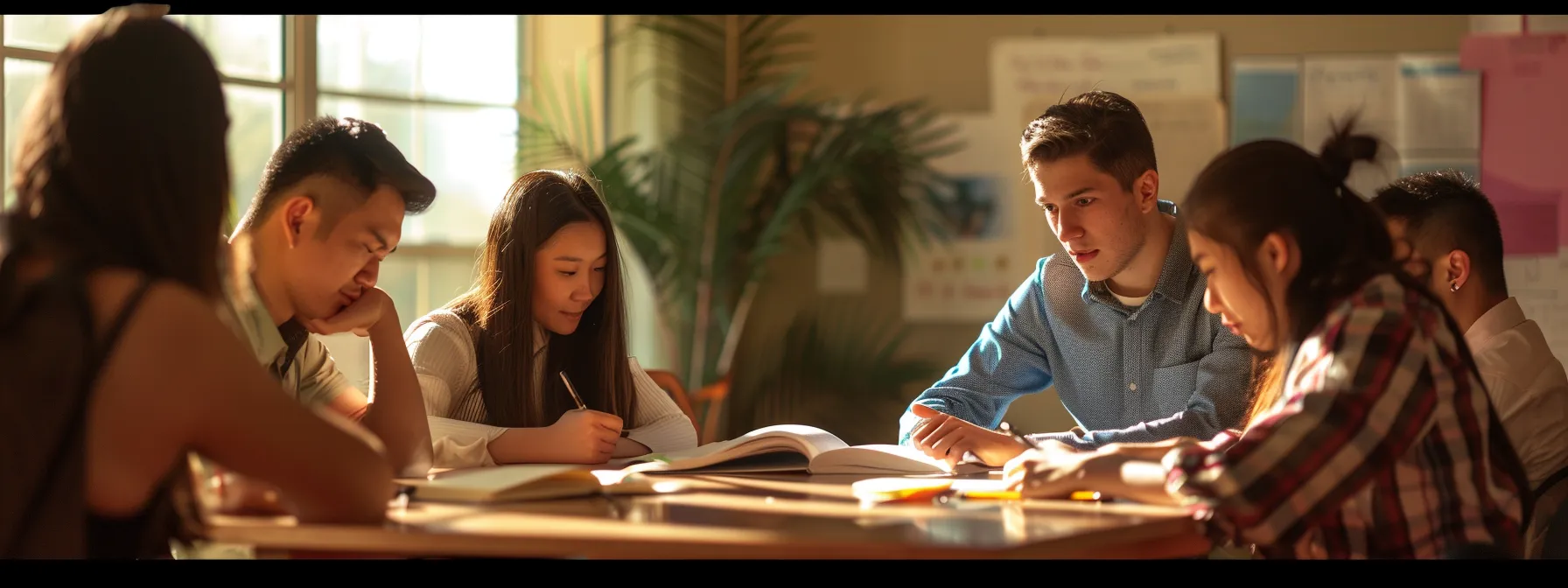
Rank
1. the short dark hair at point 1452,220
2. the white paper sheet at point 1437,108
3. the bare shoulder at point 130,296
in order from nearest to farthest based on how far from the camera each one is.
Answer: the bare shoulder at point 130,296, the short dark hair at point 1452,220, the white paper sheet at point 1437,108

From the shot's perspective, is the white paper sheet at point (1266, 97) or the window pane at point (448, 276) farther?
the white paper sheet at point (1266, 97)

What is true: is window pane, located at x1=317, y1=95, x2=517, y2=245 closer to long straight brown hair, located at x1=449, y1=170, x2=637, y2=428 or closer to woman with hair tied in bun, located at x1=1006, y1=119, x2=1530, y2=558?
long straight brown hair, located at x1=449, y1=170, x2=637, y2=428

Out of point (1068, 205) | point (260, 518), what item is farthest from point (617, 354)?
point (260, 518)

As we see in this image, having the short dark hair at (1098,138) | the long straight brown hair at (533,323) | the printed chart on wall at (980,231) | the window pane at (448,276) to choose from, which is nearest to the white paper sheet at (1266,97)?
the printed chart on wall at (980,231)

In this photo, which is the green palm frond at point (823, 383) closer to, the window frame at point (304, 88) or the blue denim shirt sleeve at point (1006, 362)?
the window frame at point (304, 88)

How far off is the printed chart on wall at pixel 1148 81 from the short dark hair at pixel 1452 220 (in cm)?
174

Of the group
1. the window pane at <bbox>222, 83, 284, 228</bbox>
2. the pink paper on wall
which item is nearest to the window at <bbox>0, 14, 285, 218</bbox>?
the window pane at <bbox>222, 83, 284, 228</bbox>

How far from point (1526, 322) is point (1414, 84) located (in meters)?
2.00

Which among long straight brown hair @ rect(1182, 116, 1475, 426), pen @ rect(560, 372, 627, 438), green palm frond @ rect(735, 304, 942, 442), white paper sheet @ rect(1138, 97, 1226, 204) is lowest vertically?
green palm frond @ rect(735, 304, 942, 442)

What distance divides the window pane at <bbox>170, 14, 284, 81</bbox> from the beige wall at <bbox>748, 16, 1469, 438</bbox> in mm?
1647

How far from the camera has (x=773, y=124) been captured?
403 centimetres

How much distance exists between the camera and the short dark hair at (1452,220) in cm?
228

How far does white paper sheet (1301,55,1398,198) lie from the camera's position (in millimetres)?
4027
